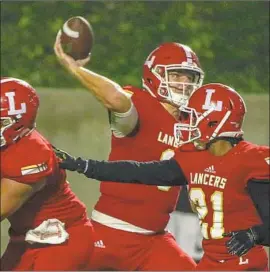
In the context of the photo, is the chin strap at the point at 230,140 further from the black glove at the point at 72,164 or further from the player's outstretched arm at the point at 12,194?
the player's outstretched arm at the point at 12,194

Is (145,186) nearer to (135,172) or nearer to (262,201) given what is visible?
(135,172)

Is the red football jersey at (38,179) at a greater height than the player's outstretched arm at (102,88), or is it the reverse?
the player's outstretched arm at (102,88)

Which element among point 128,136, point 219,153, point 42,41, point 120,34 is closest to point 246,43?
point 120,34

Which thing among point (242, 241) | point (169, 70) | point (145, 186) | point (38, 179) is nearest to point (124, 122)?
point (145, 186)

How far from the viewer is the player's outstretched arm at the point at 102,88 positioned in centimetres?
665

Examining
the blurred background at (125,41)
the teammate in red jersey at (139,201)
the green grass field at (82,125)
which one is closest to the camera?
the teammate in red jersey at (139,201)

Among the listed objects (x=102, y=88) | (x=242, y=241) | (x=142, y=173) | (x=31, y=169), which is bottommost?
(x=242, y=241)

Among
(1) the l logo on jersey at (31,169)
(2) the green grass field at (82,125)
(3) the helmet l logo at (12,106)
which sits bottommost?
(2) the green grass field at (82,125)

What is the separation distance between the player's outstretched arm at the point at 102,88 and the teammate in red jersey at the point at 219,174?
0.51 meters

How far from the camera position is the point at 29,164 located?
5.87m

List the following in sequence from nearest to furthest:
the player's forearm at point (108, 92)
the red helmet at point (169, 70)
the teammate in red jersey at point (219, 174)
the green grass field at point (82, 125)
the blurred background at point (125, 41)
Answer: the teammate in red jersey at point (219, 174) < the player's forearm at point (108, 92) < the red helmet at point (169, 70) < the green grass field at point (82, 125) < the blurred background at point (125, 41)

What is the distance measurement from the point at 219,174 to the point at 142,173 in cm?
44

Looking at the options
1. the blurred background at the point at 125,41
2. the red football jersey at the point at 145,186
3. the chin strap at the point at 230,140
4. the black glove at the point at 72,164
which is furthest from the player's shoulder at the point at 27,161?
the blurred background at the point at 125,41

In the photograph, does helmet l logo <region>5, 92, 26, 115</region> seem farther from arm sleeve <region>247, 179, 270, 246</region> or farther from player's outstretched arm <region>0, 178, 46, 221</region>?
arm sleeve <region>247, 179, 270, 246</region>
